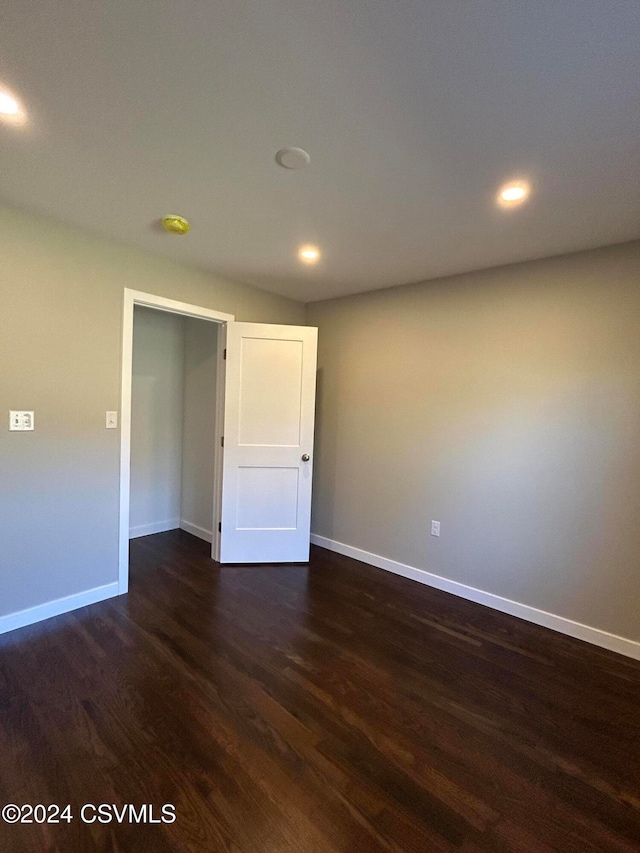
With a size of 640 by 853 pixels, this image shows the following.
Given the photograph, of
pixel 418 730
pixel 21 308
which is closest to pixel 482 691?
pixel 418 730

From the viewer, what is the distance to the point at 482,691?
A: 1.95m

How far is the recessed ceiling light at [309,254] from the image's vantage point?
2574 millimetres

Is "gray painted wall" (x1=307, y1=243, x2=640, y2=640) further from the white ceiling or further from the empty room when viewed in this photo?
the white ceiling

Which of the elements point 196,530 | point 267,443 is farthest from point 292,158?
point 196,530

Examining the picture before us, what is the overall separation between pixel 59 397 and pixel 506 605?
327 cm

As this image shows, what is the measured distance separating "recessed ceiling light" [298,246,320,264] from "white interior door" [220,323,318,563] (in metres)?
0.63

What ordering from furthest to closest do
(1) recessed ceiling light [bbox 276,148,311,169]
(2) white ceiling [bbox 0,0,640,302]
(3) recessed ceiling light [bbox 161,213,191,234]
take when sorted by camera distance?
1. (3) recessed ceiling light [bbox 161,213,191,234]
2. (1) recessed ceiling light [bbox 276,148,311,169]
3. (2) white ceiling [bbox 0,0,640,302]

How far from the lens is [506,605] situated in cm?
274

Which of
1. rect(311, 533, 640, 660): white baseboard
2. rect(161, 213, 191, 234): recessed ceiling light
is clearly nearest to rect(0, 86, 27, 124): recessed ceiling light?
rect(161, 213, 191, 234): recessed ceiling light

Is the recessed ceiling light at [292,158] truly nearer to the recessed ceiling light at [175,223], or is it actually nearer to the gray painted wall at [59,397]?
the recessed ceiling light at [175,223]

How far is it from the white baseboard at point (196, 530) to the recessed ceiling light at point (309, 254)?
263cm

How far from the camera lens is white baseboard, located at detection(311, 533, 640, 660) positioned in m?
2.34

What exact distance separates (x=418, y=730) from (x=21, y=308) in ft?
9.74

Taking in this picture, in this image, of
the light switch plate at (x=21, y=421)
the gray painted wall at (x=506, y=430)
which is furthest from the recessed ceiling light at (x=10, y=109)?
the gray painted wall at (x=506, y=430)
